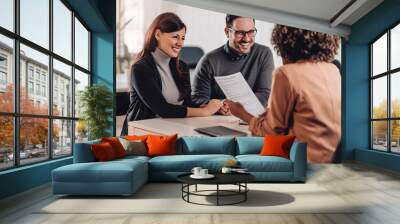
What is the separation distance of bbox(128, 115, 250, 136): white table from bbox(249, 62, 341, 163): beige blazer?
20.5 inches

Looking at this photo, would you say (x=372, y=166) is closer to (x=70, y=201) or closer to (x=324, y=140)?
(x=324, y=140)

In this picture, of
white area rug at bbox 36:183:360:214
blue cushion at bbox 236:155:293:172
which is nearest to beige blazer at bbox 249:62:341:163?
blue cushion at bbox 236:155:293:172

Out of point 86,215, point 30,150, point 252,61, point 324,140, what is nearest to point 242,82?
point 252,61

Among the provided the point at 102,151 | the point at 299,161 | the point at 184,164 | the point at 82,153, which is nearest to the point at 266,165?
the point at 299,161

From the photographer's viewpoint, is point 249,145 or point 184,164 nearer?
point 184,164

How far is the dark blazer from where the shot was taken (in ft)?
28.6

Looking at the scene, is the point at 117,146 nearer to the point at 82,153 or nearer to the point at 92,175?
the point at 82,153

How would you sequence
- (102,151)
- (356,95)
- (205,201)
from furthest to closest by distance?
(356,95), (102,151), (205,201)

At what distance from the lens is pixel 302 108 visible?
894 cm

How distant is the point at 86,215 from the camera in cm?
400

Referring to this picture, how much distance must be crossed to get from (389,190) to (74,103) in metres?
5.84

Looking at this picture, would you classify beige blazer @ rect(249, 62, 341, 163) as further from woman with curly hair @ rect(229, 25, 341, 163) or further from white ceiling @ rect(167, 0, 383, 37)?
white ceiling @ rect(167, 0, 383, 37)

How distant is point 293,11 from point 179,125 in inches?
141

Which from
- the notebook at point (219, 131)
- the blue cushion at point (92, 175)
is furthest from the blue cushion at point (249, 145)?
the blue cushion at point (92, 175)
